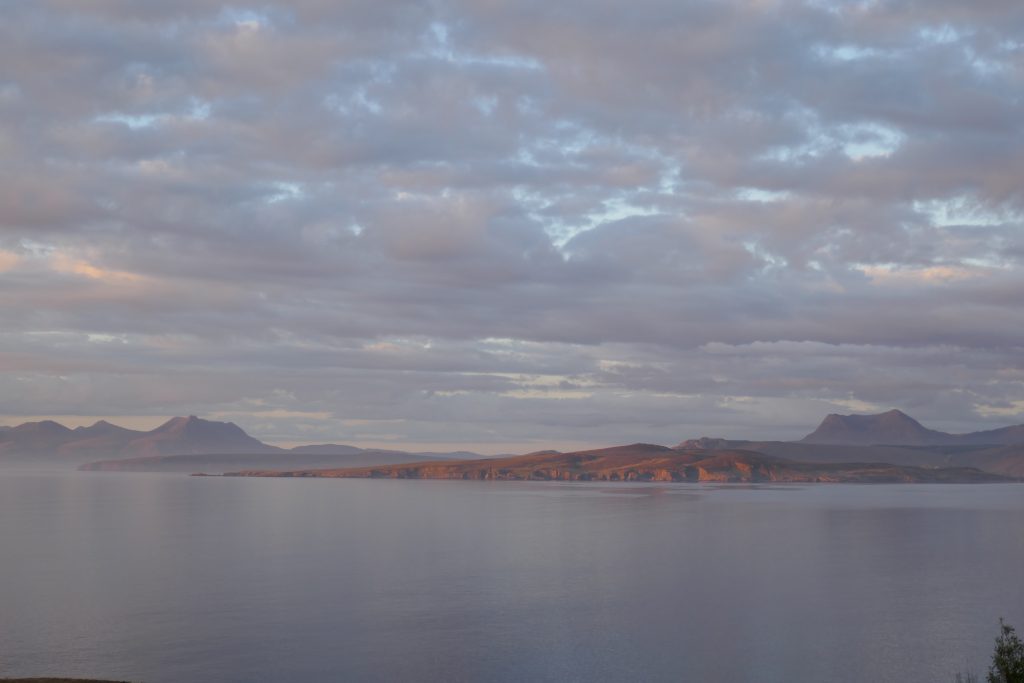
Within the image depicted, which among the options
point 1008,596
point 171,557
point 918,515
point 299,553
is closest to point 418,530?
point 299,553

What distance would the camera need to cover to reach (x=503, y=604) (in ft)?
236

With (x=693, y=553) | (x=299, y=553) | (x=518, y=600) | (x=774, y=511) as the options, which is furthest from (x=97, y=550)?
(x=774, y=511)

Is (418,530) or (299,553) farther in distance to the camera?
(418,530)

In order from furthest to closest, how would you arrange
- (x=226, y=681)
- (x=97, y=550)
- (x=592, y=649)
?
(x=97, y=550), (x=592, y=649), (x=226, y=681)

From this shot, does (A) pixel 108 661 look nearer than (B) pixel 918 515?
Yes

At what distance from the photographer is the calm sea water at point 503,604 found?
5362 centimetres

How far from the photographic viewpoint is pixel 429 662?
Answer: 53.5 metres

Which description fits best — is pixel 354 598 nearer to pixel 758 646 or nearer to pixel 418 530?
pixel 758 646

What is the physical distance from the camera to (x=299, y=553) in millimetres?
107688

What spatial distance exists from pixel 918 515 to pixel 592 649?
153 meters

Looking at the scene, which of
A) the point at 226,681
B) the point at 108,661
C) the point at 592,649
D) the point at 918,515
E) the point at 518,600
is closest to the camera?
the point at 226,681

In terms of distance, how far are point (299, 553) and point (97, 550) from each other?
25.1 metres

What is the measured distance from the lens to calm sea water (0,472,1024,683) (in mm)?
53625

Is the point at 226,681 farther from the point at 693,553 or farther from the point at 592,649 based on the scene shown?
the point at 693,553
